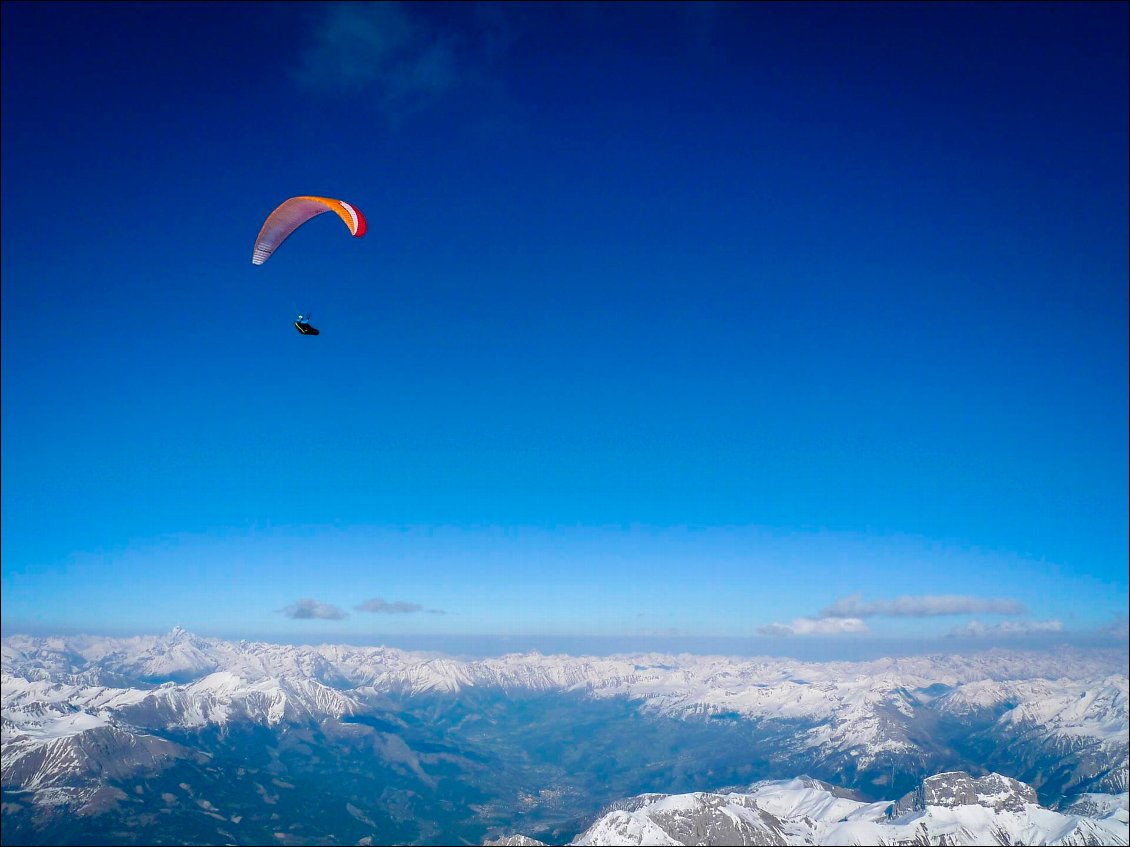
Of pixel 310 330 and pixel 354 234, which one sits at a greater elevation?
pixel 354 234

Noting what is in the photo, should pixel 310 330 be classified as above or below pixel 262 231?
below
